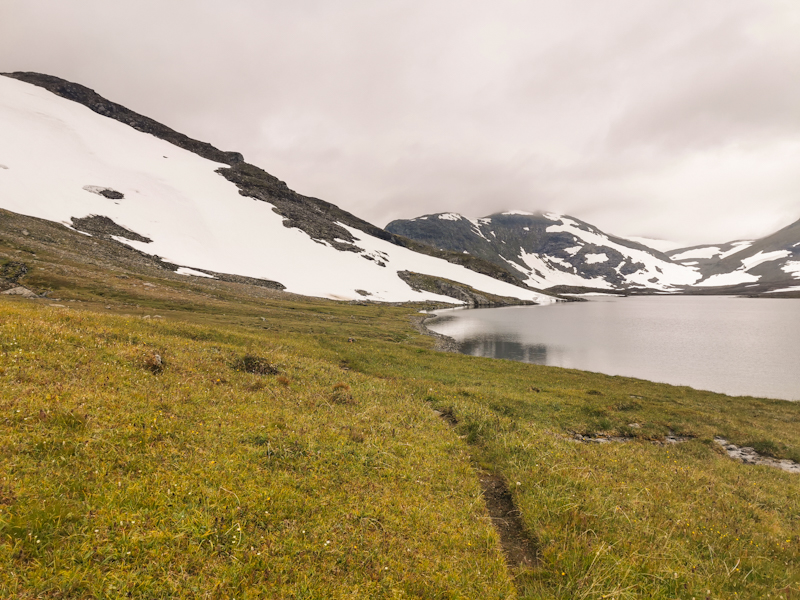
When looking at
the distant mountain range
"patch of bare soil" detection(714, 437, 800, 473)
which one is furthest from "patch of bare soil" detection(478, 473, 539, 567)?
the distant mountain range

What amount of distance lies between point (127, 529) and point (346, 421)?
724 centimetres

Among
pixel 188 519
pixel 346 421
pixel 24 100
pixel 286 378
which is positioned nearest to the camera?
pixel 188 519

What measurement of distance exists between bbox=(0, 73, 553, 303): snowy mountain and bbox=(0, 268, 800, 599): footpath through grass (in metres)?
78.6

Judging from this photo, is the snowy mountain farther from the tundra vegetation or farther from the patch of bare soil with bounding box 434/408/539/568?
the patch of bare soil with bounding box 434/408/539/568

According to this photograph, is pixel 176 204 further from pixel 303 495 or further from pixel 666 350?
pixel 666 350

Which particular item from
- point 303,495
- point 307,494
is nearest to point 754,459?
point 307,494

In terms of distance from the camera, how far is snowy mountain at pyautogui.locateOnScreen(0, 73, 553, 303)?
287ft

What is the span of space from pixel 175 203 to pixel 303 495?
5251 inches

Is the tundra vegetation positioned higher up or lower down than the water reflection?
higher up

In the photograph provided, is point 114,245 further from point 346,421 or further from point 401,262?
point 401,262

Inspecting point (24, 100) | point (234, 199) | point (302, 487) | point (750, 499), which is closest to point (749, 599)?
point (750, 499)

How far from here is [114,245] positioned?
253ft

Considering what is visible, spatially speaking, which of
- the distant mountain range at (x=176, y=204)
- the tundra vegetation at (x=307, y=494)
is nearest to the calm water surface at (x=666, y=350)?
the tundra vegetation at (x=307, y=494)

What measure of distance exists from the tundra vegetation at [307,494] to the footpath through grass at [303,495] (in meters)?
0.05
